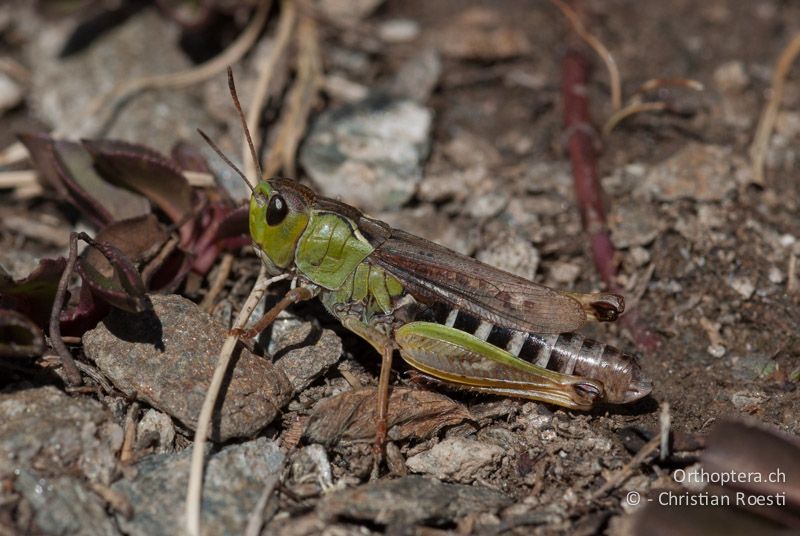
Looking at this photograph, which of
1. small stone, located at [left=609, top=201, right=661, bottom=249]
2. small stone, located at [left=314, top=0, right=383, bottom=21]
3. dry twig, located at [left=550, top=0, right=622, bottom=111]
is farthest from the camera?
small stone, located at [left=314, top=0, right=383, bottom=21]

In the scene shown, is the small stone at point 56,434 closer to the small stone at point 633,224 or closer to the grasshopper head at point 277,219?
the grasshopper head at point 277,219

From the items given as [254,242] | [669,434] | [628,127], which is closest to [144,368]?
[254,242]

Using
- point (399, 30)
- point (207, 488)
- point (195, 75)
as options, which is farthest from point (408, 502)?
point (399, 30)

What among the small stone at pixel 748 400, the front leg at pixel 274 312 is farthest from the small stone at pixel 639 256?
the front leg at pixel 274 312

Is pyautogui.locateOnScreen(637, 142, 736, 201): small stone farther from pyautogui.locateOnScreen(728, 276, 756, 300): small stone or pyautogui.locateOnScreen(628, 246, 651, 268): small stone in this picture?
pyautogui.locateOnScreen(728, 276, 756, 300): small stone

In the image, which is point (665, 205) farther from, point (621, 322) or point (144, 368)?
point (144, 368)

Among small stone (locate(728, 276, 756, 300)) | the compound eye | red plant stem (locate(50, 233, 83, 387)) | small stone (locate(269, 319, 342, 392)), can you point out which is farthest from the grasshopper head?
small stone (locate(728, 276, 756, 300))
